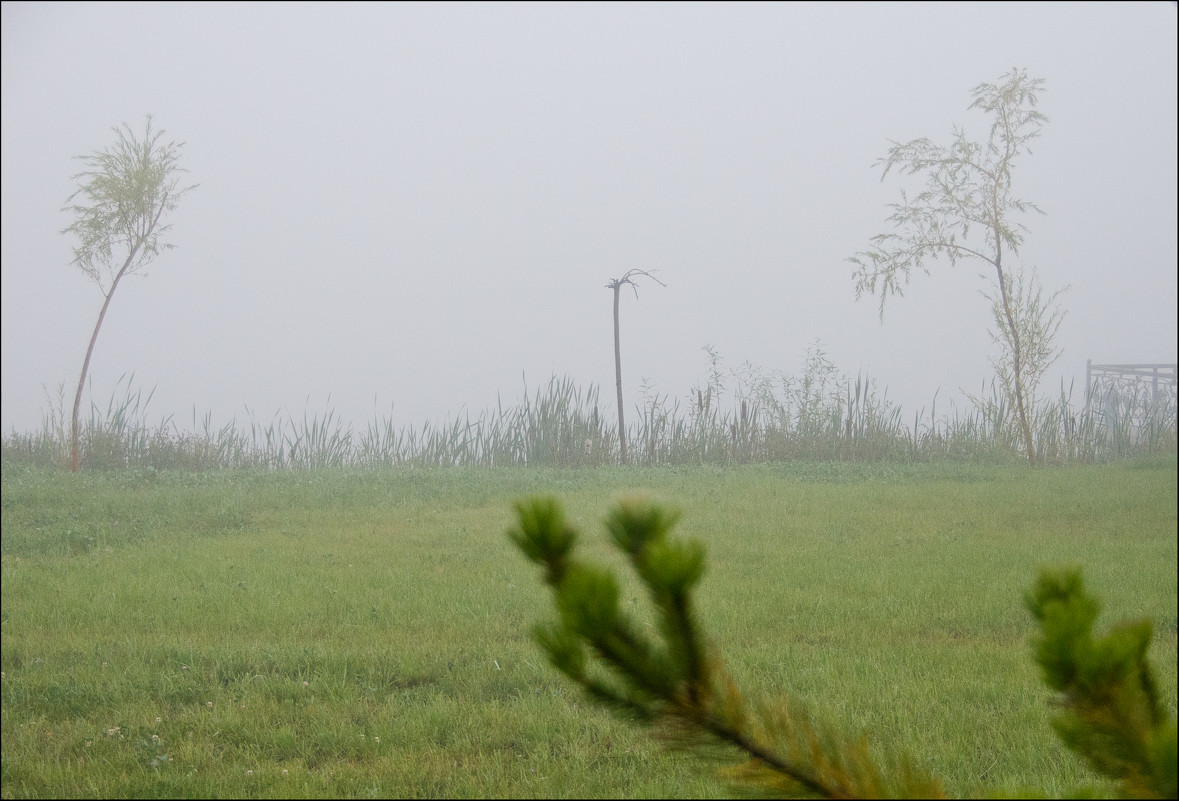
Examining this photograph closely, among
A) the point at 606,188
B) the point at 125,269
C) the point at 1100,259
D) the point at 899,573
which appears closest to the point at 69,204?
the point at 125,269

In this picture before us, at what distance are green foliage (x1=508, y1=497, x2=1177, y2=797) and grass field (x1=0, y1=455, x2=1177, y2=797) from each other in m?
0.95

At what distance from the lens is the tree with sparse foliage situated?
135 inches

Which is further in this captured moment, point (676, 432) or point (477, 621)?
point (676, 432)

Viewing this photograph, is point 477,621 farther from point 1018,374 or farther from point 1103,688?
point 1018,374

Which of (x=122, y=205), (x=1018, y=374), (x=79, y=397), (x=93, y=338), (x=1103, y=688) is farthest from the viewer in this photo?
(x=122, y=205)

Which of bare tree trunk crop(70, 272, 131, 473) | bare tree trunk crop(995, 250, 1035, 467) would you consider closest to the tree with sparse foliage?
bare tree trunk crop(995, 250, 1035, 467)

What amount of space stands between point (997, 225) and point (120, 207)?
17.1 ft

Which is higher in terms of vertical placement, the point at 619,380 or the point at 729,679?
the point at 619,380

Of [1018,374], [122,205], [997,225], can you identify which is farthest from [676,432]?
[122,205]

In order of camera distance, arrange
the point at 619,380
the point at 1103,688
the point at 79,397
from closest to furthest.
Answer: the point at 1103,688
the point at 619,380
the point at 79,397

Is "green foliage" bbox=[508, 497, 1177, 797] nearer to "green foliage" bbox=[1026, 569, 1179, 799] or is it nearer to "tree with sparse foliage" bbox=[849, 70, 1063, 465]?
"green foliage" bbox=[1026, 569, 1179, 799]

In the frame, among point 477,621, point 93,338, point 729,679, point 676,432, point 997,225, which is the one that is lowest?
point 477,621

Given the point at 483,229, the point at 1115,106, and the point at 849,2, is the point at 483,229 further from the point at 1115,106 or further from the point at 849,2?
the point at 1115,106

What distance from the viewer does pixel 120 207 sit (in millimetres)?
5594
